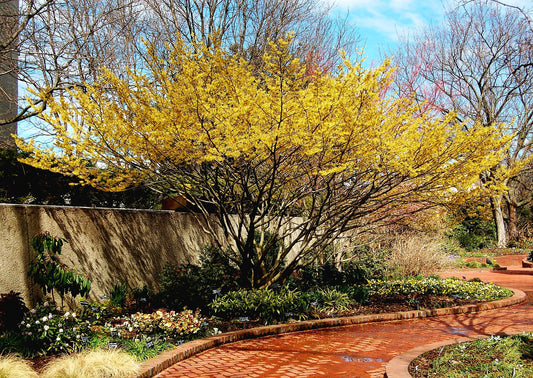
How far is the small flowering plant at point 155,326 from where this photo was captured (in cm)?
579

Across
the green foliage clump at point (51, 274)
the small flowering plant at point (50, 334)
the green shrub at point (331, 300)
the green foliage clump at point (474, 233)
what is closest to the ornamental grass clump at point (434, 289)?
the green shrub at point (331, 300)

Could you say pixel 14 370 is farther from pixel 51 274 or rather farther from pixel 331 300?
pixel 331 300

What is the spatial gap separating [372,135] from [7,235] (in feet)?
16.4

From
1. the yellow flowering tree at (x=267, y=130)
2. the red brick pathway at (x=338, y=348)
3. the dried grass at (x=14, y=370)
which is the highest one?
the yellow flowering tree at (x=267, y=130)

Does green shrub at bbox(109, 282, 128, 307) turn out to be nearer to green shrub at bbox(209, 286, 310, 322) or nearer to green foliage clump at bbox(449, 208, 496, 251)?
green shrub at bbox(209, 286, 310, 322)

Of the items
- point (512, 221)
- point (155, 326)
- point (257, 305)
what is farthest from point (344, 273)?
point (512, 221)

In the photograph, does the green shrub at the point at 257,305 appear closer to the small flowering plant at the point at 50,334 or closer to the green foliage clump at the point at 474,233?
the small flowering plant at the point at 50,334

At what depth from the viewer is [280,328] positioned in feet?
22.4

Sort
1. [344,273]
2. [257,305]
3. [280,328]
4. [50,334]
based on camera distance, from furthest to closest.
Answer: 1. [344,273]
2. [257,305]
3. [280,328]
4. [50,334]

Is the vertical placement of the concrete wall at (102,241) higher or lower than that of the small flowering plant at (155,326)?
higher

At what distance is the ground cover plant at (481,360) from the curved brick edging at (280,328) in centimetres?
231

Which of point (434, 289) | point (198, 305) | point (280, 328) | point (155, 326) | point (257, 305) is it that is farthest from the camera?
point (434, 289)

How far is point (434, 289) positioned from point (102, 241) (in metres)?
6.43

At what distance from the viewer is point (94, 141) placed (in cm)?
663
